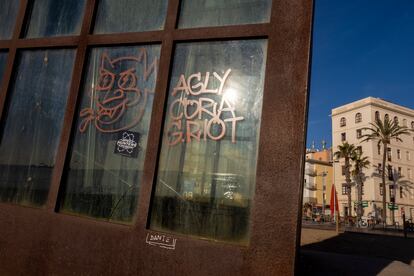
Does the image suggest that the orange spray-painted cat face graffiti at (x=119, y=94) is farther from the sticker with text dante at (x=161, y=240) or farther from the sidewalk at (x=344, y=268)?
the sidewalk at (x=344, y=268)

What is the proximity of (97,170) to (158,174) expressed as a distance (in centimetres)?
90

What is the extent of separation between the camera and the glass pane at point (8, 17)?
571cm

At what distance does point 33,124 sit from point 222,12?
3044 millimetres

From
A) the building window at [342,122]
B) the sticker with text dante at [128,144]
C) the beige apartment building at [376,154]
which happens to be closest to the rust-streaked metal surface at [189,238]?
the sticker with text dante at [128,144]

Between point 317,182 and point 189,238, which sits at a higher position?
point 317,182

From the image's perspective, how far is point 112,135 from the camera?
456 centimetres

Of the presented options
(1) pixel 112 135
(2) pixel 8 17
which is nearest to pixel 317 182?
(2) pixel 8 17

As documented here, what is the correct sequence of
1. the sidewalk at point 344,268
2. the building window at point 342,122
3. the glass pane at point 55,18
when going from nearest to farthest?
the glass pane at point 55,18 < the sidewalk at point 344,268 < the building window at point 342,122

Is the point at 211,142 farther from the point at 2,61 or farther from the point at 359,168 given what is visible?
the point at 359,168

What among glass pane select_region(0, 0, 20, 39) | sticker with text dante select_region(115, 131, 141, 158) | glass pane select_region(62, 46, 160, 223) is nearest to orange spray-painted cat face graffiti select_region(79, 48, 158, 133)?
glass pane select_region(62, 46, 160, 223)

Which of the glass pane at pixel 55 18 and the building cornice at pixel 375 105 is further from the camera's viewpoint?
the building cornice at pixel 375 105

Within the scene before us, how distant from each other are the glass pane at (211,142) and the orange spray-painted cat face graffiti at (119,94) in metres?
0.40

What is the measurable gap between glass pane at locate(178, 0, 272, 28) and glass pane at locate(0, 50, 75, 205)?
1780 millimetres

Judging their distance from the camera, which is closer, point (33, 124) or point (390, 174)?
point (33, 124)
